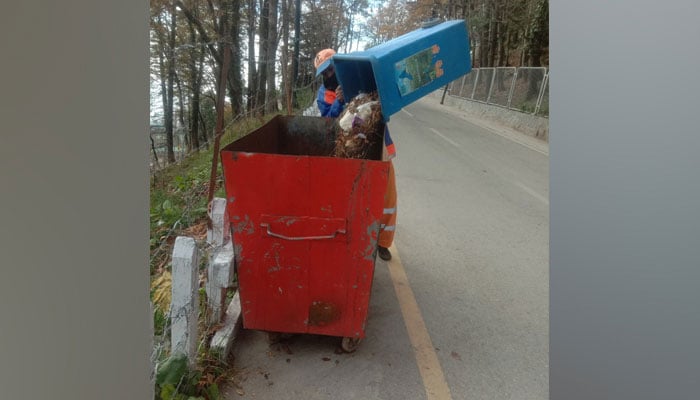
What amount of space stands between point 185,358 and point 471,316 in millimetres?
2400

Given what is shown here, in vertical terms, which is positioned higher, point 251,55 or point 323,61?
point 251,55

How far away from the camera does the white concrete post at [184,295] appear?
320 centimetres

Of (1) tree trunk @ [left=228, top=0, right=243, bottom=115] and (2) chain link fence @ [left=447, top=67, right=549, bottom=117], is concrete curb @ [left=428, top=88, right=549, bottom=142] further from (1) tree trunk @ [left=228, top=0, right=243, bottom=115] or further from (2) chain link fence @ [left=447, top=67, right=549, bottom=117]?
(1) tree trunk @ [left=228, top=0, right=243, bottom=115]

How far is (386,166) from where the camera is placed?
335 cm

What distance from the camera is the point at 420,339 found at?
411 centimetres

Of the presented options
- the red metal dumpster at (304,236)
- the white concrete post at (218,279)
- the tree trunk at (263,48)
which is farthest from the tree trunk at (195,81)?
the red metal dumpster at (304,236)

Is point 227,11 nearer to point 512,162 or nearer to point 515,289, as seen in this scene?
point 512,162

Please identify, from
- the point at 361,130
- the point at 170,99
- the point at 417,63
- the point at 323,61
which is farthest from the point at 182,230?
the point at 170,99

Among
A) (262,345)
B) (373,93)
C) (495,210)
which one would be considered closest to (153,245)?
(262,345)

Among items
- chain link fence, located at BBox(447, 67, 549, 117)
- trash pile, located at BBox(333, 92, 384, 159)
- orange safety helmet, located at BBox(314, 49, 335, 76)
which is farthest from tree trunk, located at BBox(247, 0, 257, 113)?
trash pile, located at BBox(333, 92, 384, 159)

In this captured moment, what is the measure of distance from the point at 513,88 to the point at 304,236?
2112cm

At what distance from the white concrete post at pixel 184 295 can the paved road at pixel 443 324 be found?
435 millimetres

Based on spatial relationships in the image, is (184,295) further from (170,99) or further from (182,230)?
(170,99)

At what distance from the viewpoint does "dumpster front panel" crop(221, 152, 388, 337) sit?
3.41 m
